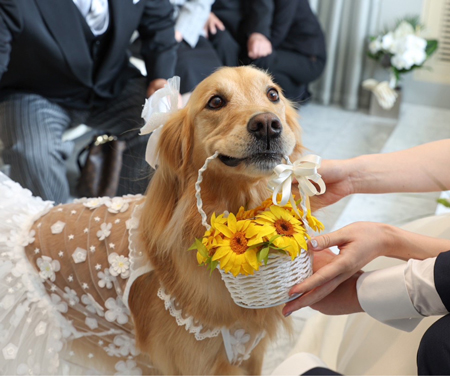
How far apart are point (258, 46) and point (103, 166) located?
1328mm

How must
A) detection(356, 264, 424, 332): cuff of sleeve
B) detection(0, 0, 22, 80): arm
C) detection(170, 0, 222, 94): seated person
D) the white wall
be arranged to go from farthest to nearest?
the white wall < detection(170, 0, 222, 94): seated person < detection(0, 0, 22, 80): arm < detection(356, 264, 424, 332): cuff of sleeve

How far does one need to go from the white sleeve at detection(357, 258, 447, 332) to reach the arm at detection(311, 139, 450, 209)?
0.27 meters

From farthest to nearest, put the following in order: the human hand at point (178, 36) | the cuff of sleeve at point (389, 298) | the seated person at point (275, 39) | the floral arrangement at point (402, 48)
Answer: the floral arrangement at point (402, 48)
the seated person at point (275, 39)
the human hand at point (178, 36)
the cuff of sleeve at point (389, 298)

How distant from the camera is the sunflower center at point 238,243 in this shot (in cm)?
83

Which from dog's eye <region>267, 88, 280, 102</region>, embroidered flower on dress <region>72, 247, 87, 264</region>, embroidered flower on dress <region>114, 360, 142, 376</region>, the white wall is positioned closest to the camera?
dog's eye <region>267, 88, 280, 102</region>

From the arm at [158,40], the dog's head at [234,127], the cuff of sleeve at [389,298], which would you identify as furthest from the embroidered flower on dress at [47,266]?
the arm at [158,40]

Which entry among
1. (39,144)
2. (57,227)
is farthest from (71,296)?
(39,144)

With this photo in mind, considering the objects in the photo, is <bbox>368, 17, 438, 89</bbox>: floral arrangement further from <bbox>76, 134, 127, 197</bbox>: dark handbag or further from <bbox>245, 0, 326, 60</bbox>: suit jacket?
<bbox>76, 134, 127, 197</bbox>: dark handbag

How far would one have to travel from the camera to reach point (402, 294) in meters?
0.92

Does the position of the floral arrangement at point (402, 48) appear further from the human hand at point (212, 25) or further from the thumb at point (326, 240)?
the thumb at point (326, 240)

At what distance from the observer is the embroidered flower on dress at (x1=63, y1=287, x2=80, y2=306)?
1156 mm

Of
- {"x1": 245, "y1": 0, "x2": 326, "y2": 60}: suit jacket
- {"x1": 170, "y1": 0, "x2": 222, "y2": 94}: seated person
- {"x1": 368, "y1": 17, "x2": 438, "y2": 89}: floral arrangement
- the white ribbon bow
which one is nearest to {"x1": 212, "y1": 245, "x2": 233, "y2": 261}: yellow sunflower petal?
the white ribbon bow

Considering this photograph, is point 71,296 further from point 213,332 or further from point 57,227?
point 213,332

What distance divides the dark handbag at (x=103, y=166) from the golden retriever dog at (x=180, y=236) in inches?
36.0
